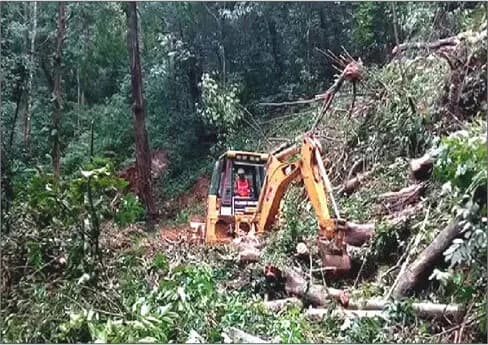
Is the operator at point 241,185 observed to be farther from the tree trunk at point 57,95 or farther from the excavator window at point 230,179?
the tree trunk at point 57,95

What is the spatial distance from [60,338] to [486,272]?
1.57 metres

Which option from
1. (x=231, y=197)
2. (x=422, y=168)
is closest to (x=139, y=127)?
(x=231, y=197)

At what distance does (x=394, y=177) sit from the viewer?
4031 millimetres

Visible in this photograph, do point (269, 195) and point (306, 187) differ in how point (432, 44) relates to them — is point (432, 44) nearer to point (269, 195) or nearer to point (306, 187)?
point (306, 187)

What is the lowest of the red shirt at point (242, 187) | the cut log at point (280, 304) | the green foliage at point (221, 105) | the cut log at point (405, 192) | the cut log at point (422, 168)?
the cut log at point (280, 304)

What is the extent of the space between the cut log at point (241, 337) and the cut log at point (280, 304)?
1.54ft

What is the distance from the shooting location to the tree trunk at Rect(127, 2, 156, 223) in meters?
6.45

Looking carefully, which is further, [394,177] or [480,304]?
[394,177]

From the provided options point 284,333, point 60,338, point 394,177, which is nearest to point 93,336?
point 60,338

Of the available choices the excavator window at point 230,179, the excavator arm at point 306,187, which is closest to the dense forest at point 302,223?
the excavator arm at point 306,187

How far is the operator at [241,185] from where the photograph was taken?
4.79m

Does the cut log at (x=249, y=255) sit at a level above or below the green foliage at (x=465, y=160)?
below

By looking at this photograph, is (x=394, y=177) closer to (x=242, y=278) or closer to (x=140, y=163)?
(x=242, y=278)

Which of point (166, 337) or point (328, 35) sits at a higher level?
point (328, 35)
